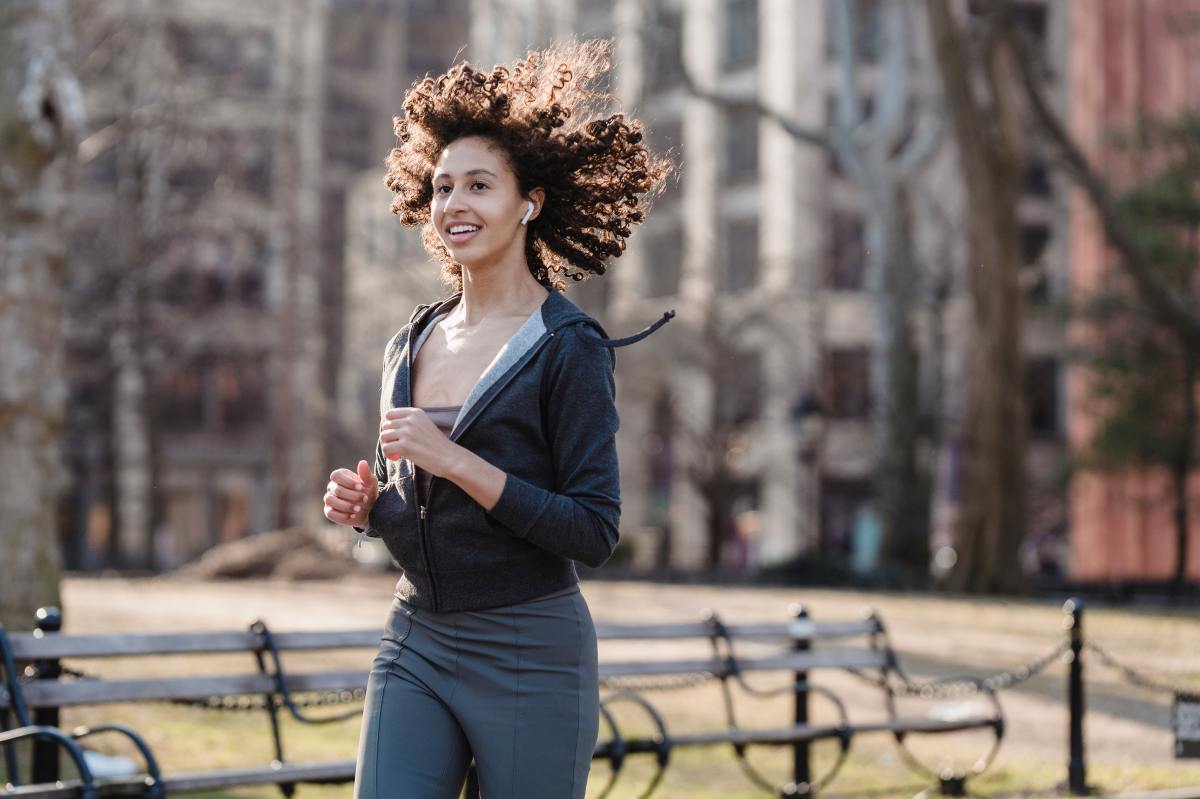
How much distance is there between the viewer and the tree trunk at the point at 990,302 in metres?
25.3

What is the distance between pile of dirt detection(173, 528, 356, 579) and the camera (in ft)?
89.1

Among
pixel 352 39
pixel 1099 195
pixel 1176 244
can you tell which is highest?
pixel 352 39

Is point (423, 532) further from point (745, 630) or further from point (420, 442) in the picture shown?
point (745, 630)

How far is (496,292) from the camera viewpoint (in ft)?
12.4

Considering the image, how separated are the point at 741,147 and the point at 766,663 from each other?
1773 inches

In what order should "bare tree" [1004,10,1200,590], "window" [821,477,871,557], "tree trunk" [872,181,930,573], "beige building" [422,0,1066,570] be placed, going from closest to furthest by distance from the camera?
1. "tree trunk" [872,181,930,573]
2. "bare tree" [1004,10,1200,590]
3. "beige building" [422,0,1066,570]
4. "window" [821,477,871,557]

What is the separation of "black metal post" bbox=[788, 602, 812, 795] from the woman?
5095 mm

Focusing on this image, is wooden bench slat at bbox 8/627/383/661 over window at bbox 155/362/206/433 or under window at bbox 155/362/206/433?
over

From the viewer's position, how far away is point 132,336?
36469 mm

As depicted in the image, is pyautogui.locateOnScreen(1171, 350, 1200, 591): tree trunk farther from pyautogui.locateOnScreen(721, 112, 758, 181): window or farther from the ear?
the ear

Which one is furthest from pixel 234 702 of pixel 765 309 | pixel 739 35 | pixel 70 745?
pixel 739 35

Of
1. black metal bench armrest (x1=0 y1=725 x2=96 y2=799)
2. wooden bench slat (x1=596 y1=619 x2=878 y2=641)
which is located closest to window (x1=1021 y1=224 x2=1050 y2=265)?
wooden bench slat (x1=596 y1=619 x2=878 y2=641)

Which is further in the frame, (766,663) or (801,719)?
(801,719)

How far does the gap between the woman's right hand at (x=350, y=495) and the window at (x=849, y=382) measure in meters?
48.9
